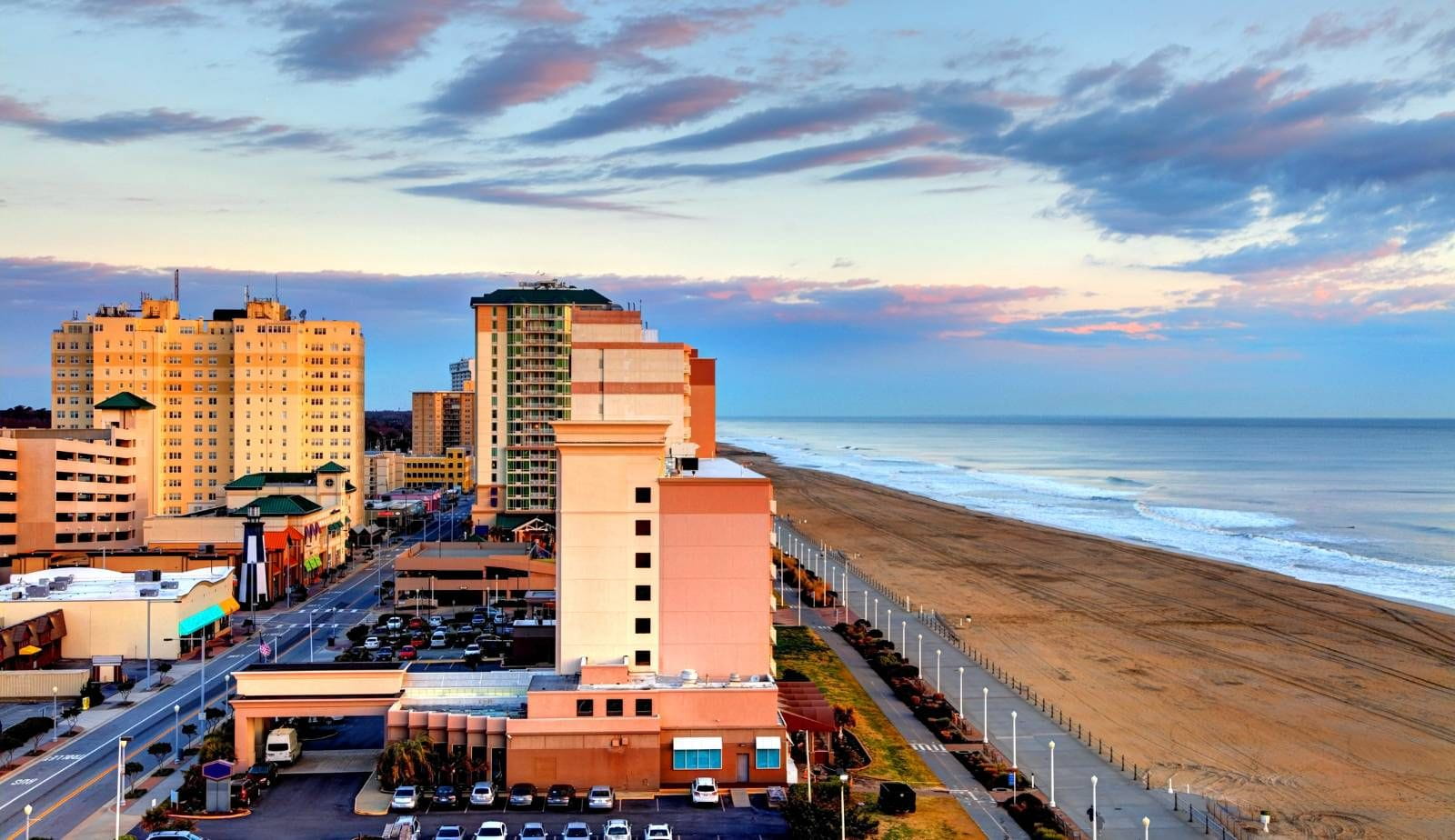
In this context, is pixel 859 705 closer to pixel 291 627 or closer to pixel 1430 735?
pixel 1430 735

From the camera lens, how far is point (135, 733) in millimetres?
54062

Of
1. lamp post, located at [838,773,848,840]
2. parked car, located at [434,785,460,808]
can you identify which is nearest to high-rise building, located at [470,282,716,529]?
parked car, located at [434,785,460,808]

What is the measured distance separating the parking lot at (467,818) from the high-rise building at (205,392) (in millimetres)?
98841

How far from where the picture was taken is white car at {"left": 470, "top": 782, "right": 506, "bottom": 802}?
43.5 metres

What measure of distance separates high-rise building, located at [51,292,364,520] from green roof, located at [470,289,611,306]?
30666mm

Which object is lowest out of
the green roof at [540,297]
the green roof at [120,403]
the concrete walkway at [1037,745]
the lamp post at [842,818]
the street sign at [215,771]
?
Result: the concrete walkway at [1037,745]

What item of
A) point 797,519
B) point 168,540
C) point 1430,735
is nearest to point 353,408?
point 168,540

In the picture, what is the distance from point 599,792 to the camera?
43.9 m

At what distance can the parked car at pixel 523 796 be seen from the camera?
43500 millimetres

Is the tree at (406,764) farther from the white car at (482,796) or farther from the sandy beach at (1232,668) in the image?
the sandy beach at (1232,668)

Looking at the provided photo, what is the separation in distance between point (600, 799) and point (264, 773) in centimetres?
1484

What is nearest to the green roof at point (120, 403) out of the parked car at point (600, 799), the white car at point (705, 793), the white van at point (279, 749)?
the white van at point (279, 749)

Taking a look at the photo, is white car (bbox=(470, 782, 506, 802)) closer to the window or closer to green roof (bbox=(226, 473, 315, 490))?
the window

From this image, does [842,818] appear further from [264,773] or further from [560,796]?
[264,773]
